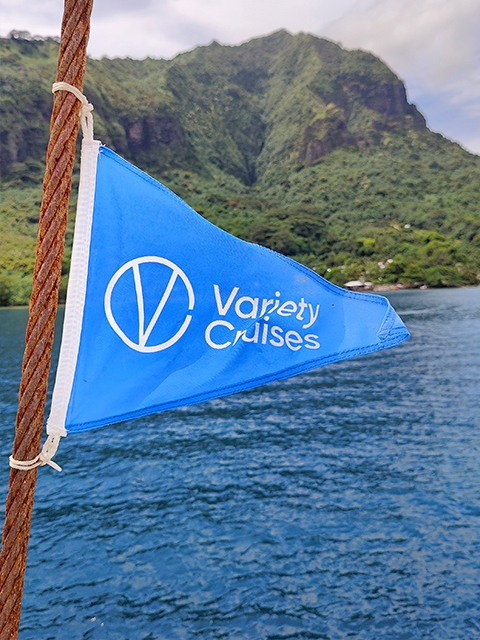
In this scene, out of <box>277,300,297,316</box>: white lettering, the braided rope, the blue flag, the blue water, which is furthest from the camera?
the blue water

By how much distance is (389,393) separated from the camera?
2977 centimetres

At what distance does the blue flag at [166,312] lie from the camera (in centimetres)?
322

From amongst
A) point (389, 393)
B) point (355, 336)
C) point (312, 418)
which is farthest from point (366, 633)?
point (389, 393)

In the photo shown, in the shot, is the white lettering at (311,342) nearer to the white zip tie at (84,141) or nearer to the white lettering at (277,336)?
the white lettering at (277,336)

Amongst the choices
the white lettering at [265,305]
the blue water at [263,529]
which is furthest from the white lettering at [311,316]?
the blue water at [263,529]

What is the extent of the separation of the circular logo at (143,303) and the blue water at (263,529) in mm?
8424

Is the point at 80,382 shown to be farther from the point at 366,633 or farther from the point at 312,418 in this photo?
the point at 312,418

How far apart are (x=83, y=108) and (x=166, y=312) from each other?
54.7 inches

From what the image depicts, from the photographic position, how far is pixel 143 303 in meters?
3.37

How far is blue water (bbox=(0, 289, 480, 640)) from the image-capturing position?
1002cm

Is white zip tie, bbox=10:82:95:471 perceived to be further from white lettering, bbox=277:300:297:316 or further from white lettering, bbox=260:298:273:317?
white lettering, bbox=277:300:297:316

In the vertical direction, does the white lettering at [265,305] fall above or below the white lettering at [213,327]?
above

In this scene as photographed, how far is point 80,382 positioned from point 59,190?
1.21 metres

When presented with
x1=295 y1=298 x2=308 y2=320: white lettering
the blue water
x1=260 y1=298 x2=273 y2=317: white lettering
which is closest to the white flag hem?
x1=260 y1=298 x2=273 y2=317: white lettering
